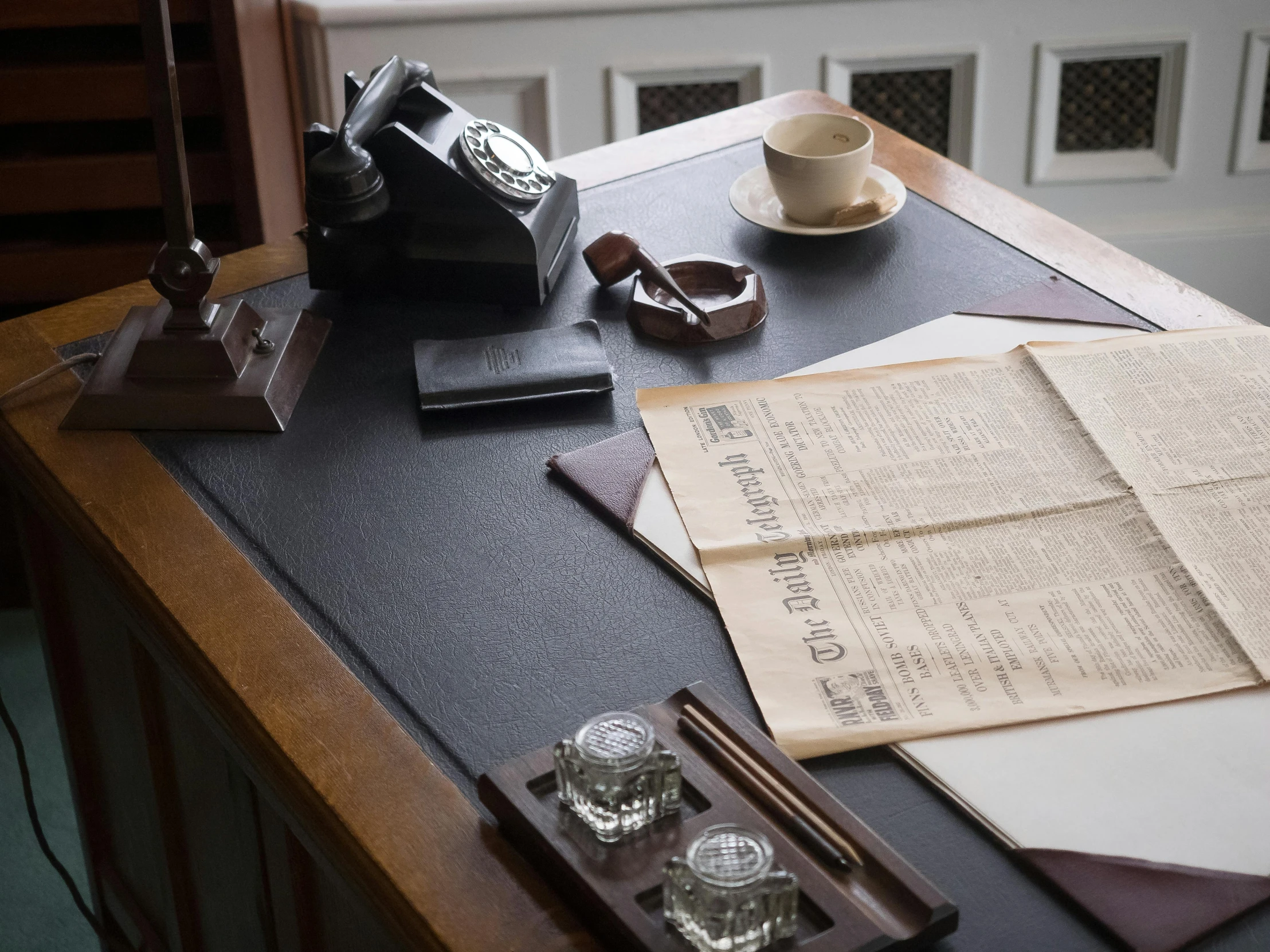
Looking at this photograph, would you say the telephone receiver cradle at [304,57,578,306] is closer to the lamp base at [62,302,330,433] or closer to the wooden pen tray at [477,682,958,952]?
the lamp base at [62,302,330,433]

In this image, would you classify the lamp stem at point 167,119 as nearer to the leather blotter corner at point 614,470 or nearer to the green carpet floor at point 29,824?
the leather blotter corner at point 614,470

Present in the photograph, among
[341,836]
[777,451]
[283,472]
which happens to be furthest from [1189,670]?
[283,472]

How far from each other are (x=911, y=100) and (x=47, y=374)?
164cm

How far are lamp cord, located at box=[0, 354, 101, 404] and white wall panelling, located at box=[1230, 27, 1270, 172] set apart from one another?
Answer: 195cm

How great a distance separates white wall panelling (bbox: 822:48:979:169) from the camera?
221 centimetres

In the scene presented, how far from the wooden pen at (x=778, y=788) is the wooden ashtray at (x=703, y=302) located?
458mm

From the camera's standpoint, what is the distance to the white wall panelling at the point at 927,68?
87.0 inches

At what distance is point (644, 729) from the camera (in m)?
0.68

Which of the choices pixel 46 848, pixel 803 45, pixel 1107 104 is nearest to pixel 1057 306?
pixel 46 848

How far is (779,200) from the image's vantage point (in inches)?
51.9

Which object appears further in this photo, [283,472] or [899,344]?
[899,344]

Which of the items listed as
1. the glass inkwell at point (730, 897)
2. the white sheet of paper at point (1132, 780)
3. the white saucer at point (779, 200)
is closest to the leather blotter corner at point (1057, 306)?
the white saucer at point (779, 200)

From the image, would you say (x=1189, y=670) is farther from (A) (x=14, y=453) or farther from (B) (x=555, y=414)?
(A) (x=14, y=453)

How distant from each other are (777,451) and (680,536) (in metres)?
0.12
